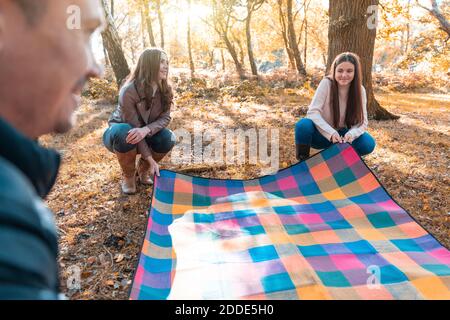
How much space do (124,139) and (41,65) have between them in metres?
2.63

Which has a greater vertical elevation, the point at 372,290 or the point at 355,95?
the point at 355,95

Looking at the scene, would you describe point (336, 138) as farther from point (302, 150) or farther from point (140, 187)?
point (140, 187)

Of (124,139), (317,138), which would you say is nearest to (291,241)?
(317,138)

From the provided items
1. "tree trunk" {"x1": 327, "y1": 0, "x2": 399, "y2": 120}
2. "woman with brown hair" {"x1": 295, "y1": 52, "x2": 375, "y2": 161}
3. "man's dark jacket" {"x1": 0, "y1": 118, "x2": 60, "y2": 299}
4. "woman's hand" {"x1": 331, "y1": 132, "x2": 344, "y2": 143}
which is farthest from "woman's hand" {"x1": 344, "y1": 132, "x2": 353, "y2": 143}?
"man's dark jacket" {"x1": 0, "y1": 118, "x2": 60, "y2": 299}

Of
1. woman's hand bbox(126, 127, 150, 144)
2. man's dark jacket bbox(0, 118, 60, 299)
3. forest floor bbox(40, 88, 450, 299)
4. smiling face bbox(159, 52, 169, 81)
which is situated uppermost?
smiling face bbox(159, 52, 169, 81)

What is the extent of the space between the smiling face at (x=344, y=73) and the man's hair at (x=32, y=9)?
130 inches

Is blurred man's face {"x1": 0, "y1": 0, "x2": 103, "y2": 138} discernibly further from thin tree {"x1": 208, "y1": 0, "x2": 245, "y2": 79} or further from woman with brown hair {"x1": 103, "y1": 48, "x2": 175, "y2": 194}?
thin tree {"x1": 208, "y1": 0, "x2": 245, "y2": 79}

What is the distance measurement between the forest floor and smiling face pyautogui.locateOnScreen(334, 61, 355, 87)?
3.33ft

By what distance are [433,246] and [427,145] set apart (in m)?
2.75

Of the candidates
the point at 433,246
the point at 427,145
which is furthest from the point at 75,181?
the point at 427,145

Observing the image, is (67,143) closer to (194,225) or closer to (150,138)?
(150,138)

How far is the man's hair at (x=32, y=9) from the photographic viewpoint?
442 millimetres

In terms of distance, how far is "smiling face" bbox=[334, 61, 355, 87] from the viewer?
11.0 ft

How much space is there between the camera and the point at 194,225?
2.47 meters
